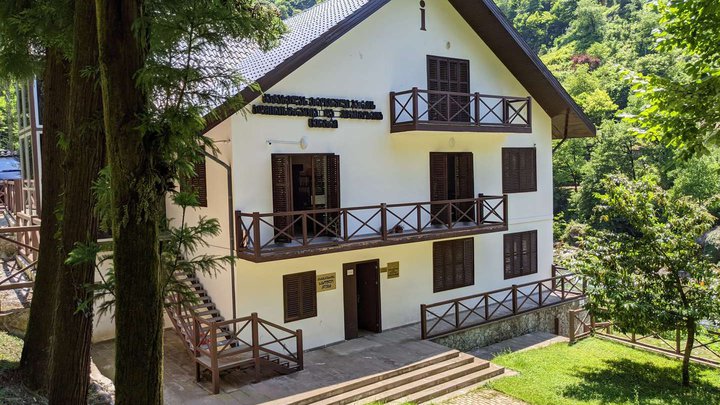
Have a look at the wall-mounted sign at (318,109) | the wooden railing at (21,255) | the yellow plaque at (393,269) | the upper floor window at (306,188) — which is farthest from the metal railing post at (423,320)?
the wooden railing at (21,255)

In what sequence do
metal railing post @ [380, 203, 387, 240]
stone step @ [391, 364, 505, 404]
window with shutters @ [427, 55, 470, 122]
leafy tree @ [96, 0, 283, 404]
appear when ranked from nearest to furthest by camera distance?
leafy tree @ [96, 0, 283, 404] < stone step @ [391, 364, 505, 404] < metal railing post @ [380, 203, 387, 240] < window with shutters @ [427, 55, 470, 122]

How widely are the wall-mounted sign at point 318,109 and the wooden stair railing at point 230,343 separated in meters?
→ 4.57

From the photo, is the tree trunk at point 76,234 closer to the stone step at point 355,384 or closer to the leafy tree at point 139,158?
the leafy tree at point 139,158

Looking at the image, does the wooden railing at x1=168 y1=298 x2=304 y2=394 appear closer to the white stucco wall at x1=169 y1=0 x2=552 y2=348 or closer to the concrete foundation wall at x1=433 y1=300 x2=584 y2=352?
the white stucco wall at x1=169 y1=0 x2=552 y2=348

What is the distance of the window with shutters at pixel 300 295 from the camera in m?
13.6

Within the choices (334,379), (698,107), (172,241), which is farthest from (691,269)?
(172,241)

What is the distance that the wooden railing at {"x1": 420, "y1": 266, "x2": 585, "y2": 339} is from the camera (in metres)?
15.1

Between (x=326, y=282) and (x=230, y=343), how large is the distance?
3138mm

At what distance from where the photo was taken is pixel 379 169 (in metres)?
15.3

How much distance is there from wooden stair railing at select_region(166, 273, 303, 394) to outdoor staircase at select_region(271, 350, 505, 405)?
4.90ft

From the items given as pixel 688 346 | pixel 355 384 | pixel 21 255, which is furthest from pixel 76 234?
pixel 688 346

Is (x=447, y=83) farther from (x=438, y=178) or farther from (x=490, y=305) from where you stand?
(x=490, y=305)

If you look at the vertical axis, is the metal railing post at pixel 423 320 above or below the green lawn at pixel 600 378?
above

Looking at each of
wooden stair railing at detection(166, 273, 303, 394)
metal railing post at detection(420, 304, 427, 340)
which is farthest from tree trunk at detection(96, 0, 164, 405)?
metal railing post at detection(420, 304, 427, 340)
